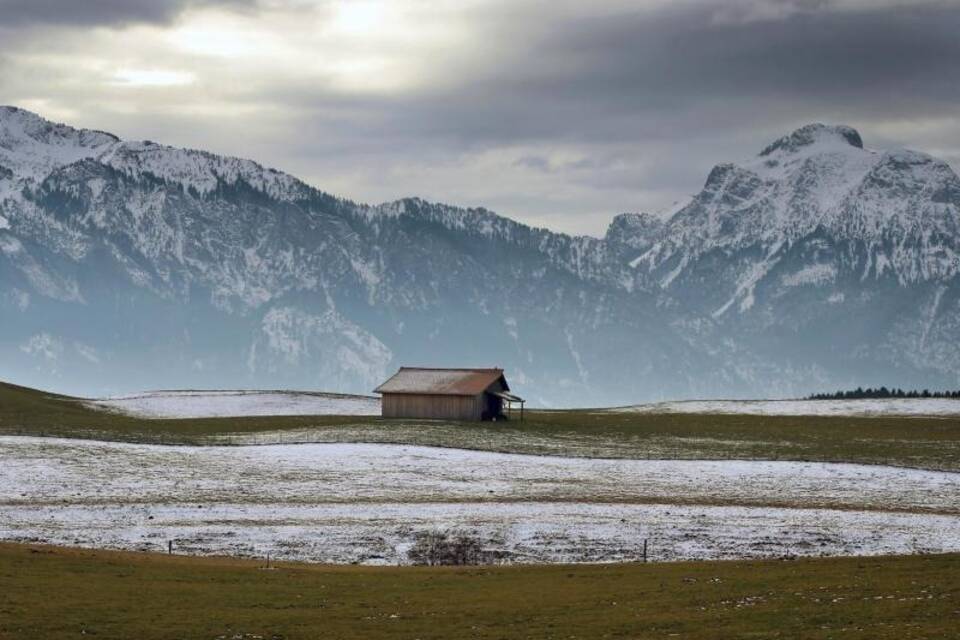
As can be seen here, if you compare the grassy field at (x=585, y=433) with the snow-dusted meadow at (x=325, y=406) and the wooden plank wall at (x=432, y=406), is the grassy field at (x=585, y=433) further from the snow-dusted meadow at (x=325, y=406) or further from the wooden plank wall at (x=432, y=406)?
the snow-dusted meadow at (x=325, y=406)

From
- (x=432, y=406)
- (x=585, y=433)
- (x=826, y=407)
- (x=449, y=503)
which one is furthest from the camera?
(x=826, y=407)

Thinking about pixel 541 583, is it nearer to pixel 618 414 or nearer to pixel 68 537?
pixel 68 537

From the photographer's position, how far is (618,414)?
157 meters

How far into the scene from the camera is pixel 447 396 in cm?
13562

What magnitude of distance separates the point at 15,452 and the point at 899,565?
53.2m

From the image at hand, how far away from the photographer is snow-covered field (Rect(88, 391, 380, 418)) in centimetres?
14638

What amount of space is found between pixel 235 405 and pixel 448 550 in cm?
9943

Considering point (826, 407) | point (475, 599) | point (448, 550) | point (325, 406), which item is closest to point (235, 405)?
point (325, 406)

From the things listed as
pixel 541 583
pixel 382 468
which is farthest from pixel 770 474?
pixel 541 583

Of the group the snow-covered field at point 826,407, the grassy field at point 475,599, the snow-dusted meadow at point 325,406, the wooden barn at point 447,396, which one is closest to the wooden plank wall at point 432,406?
the wooden barn at point 447,396

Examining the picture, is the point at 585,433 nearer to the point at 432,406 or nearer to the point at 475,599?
the point at 432,406

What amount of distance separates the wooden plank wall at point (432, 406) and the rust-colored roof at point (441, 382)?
1.69 ft

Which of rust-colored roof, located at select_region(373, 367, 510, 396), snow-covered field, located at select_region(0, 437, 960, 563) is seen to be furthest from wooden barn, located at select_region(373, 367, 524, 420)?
snow-covered field, located at select_region(0, 437, 960, 563)

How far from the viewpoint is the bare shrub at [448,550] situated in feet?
182
